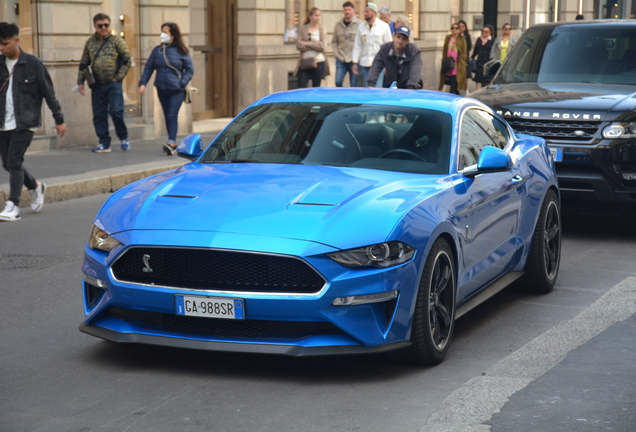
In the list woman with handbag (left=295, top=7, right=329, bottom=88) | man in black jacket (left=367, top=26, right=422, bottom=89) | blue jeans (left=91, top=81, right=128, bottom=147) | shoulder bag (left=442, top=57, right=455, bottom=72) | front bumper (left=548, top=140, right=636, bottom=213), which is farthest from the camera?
shoulder bag (left=442, top=57, right=455, bottom=72)

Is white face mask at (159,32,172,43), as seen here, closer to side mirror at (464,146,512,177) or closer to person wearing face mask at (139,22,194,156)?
person wearing face mask at (139,22,194,156)

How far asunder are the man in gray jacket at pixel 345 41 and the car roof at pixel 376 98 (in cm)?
1235

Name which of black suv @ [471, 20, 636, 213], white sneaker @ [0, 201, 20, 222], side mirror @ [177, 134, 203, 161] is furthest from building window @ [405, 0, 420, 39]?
side mirror @ [177, 134, 203, 161]

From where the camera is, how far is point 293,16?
75.7ft

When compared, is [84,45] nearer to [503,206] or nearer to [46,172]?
[46,172]

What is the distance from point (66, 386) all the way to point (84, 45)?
11858 millimetres

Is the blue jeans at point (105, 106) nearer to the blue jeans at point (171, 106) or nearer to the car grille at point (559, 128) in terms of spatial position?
the blue jeans at point (171, 106)

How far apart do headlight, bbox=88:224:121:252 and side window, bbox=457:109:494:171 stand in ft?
6.75

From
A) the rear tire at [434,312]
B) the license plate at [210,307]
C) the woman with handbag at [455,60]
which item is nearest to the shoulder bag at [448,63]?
the woman with handbag at [455,60]

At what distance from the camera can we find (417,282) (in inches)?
202

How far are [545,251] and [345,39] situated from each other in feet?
41.7

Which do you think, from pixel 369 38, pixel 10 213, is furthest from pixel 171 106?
pixel 10 213

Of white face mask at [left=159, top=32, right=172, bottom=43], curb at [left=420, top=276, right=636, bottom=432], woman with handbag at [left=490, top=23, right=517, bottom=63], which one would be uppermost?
white face mask at [left=159, top=32, right=172, bottom=43]

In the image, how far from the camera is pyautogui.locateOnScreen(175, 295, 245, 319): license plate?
16.1ft
